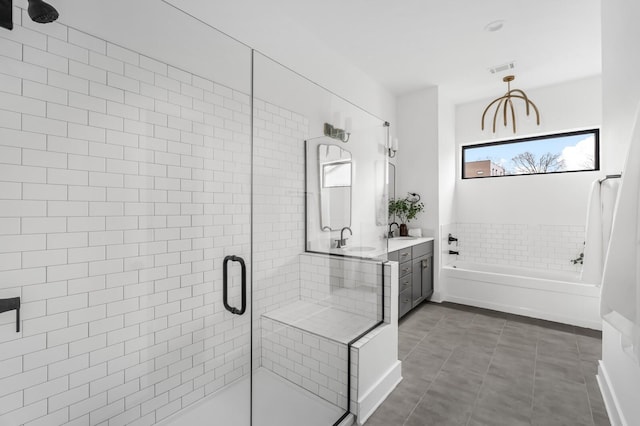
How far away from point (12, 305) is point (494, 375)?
279 cm

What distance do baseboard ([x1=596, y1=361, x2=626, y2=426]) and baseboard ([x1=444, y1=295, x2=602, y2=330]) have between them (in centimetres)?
122

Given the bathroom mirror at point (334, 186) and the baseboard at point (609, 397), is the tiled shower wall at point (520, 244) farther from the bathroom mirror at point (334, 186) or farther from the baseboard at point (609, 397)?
the bathroom mirror at point (334, 186)

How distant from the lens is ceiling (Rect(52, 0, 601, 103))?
2307 millimetres

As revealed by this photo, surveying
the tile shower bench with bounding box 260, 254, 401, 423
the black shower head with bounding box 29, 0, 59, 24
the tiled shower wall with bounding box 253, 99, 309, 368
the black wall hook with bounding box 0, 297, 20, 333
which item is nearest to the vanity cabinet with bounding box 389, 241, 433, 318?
the tile shower bench with bounding box 260, 254, 401, 423

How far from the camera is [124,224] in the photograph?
1.18 metres

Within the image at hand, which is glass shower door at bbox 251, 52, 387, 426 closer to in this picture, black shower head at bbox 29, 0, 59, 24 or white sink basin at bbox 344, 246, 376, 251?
white sink basin at bbox 344, 246, 376, 251

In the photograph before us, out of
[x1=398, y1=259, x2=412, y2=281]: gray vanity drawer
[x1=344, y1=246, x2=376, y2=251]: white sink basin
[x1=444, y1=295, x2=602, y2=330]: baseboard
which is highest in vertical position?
[x1=344, y1=246, x2=376, y2=251]: white sink basin

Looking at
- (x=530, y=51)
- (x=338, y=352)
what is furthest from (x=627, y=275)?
(x=530, y=51)

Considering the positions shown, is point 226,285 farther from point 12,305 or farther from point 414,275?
point 414,275

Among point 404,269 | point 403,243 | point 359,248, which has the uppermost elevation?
point 359,248

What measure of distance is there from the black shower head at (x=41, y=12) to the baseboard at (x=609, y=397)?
9.92ft

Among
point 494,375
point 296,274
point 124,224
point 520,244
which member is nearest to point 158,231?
point 124,224

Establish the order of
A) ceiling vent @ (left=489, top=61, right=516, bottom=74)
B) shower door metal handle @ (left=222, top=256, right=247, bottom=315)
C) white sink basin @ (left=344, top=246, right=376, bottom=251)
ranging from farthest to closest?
ceiling vent @ (left=489, top=61, right=516, bottom=74) < white sink basin @ (left=344, top=246, right=376, bottom=251) < shower door metal handle @ (left=222, top=256, right=247, bottom=315)

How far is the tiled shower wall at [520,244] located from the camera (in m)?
3.79
